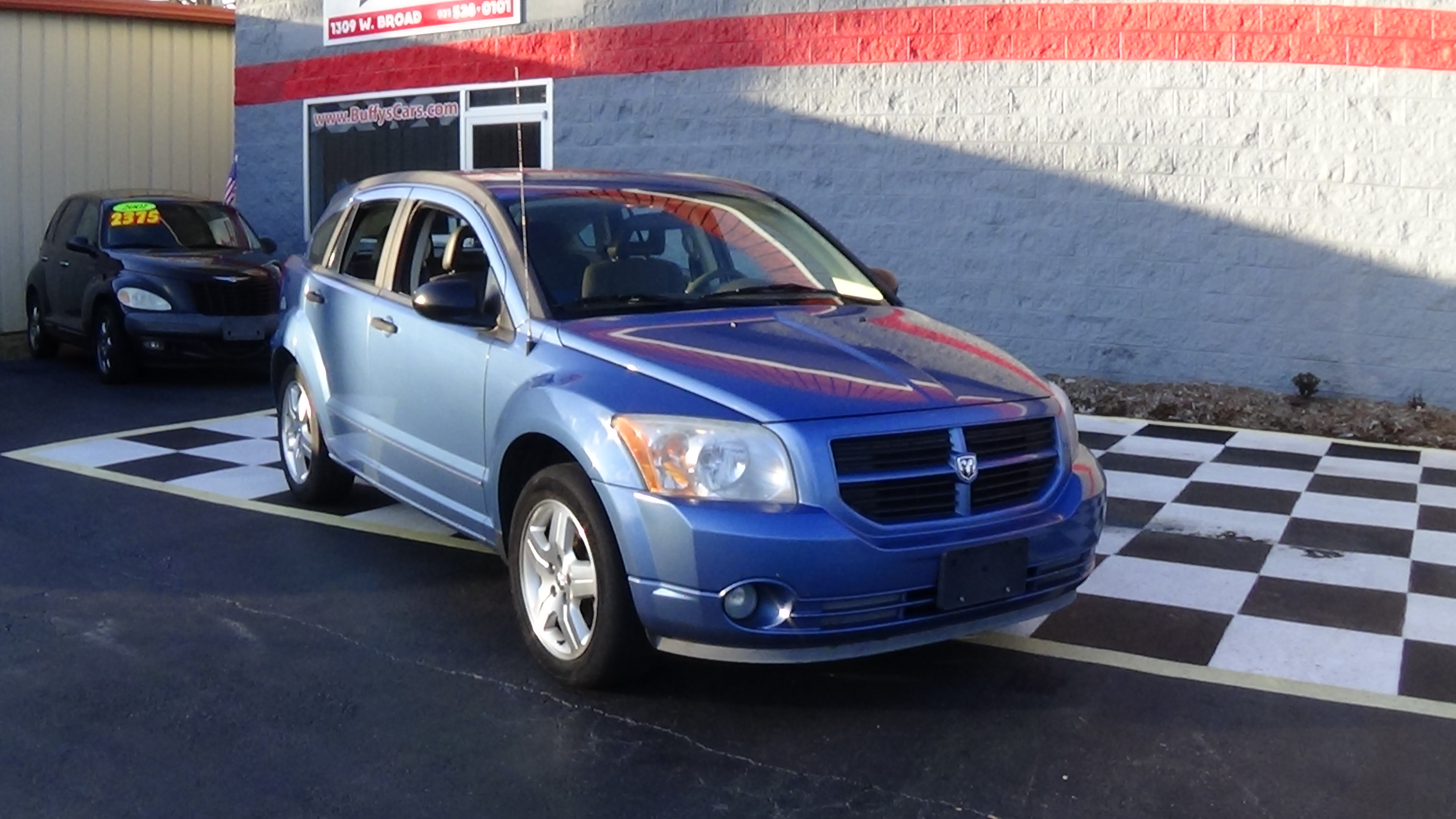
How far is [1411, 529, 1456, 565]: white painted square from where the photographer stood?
254 inches

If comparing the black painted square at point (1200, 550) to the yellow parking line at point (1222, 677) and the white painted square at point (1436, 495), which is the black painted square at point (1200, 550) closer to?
the yellow parking line at point (1222, 677)

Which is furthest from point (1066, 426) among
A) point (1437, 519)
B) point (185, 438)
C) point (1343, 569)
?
point (185, 438)

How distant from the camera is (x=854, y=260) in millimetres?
6125

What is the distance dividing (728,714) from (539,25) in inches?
406

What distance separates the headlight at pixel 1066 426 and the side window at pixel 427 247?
236 cm

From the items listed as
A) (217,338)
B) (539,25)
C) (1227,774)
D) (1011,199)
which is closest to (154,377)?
(217,338)

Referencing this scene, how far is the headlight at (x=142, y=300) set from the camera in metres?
11.6

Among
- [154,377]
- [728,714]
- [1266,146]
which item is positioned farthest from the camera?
[154,377]

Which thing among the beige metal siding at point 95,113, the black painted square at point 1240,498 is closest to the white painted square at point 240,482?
the black painted square at point 1240,498

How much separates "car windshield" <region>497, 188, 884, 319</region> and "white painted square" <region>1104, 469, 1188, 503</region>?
239 cm

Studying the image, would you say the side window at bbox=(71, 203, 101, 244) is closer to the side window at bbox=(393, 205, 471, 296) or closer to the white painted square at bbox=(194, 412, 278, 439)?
the white painted square at bbox=(194, 412, 278, 439)

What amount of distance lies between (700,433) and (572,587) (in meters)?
0.73

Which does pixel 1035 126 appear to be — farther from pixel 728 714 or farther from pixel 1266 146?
pixel 728 714

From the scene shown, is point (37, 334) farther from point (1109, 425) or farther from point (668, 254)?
point (668, 254)
